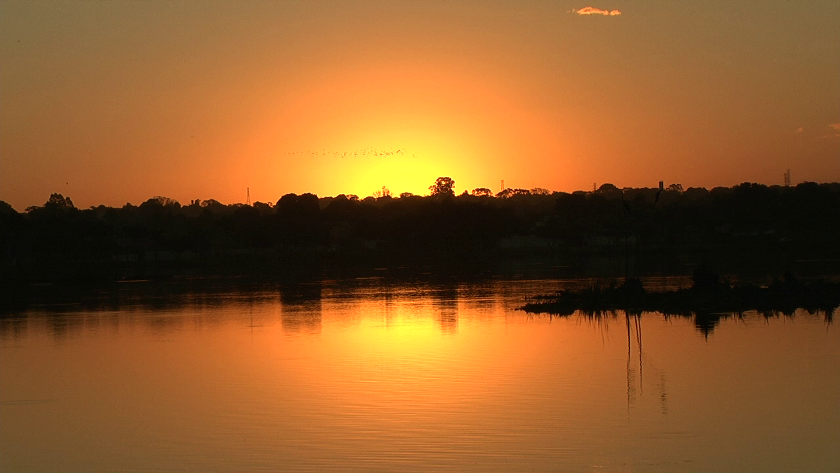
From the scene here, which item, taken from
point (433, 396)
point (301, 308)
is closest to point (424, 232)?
point (301, 308)

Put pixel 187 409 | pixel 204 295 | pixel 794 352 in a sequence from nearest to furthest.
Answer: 1. pixel 187 409
2. pixel 794 352
3. pixel 204 295

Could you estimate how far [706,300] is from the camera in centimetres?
3200

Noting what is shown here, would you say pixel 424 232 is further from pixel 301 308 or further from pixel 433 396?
pixel 433 396

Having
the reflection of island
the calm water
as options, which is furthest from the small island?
the calm water

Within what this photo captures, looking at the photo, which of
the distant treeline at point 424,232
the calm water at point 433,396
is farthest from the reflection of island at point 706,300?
the distant treeline at point 424,232

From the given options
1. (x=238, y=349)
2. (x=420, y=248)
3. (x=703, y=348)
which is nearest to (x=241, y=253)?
(x=420, y=248)

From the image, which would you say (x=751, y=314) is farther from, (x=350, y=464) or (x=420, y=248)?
(x=420, y=248)

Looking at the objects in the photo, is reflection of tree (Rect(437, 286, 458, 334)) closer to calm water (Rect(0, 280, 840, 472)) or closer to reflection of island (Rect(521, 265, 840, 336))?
calm water (Rect(0, 280, 840, 472))

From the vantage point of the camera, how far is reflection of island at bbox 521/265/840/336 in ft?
102

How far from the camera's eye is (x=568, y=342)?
24.5m

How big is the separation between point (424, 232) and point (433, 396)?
105134 millimetres

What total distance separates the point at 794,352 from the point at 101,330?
24539 millimetres

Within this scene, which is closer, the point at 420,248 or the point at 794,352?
the point at 794,352

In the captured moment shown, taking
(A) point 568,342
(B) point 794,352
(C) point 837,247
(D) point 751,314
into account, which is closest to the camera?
(B) point 794,352
